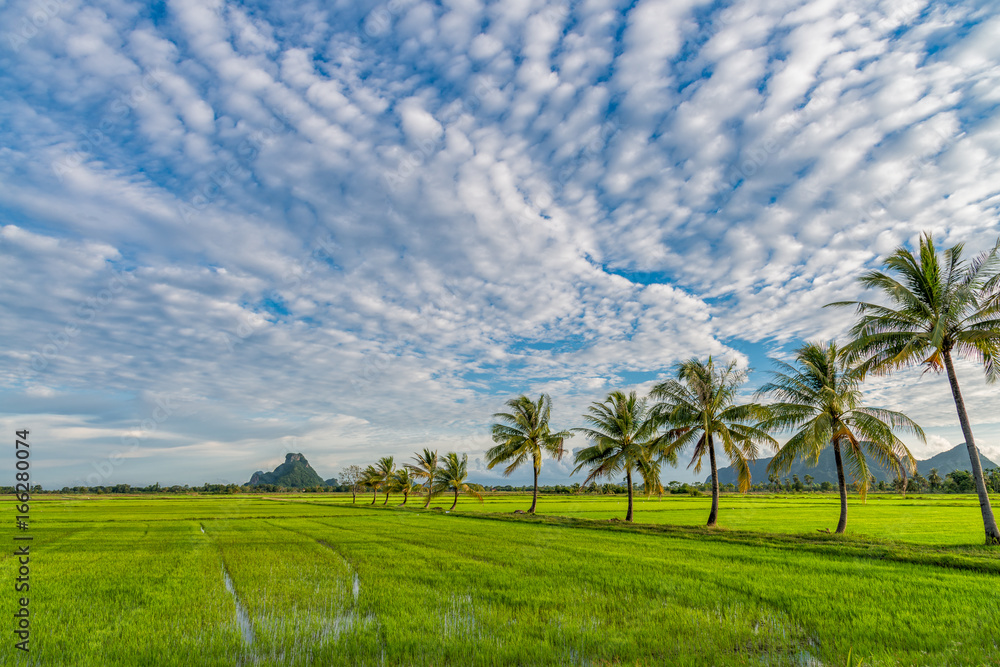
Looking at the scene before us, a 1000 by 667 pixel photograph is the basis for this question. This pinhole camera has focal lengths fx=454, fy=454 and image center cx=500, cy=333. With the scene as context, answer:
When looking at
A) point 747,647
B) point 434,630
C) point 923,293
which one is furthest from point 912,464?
point 434,630

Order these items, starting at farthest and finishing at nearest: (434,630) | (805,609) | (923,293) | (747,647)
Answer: (923,293), (805,609), (434,630), (747,647)

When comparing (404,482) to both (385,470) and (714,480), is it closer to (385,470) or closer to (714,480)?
(385,470)

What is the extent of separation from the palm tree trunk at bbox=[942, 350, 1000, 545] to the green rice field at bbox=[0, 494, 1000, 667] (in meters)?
2.05

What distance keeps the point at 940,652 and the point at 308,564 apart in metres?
14.2

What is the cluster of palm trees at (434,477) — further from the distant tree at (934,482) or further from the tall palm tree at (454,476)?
the distant tree at (934,482)

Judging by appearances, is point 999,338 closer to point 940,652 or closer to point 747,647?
point 940,652

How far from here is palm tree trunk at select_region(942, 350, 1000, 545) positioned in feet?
47.3

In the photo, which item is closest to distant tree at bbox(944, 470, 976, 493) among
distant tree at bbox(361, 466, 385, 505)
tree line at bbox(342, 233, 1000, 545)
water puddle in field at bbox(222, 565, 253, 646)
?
tree line at bbox(342, 233, 1000, 545)

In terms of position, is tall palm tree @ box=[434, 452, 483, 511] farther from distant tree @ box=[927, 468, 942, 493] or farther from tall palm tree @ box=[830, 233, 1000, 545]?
distant tree @ box=[927, 468, 942, 493]

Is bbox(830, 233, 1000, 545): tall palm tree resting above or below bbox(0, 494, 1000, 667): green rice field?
above

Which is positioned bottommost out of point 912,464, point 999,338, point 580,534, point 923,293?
point 580,534

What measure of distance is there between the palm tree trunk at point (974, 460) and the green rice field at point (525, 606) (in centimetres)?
205

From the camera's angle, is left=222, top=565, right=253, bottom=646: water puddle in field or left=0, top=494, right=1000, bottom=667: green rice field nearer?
left=0, top=494, right=1000, bottom=667: green rice field

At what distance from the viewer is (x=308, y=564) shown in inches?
→ 539
